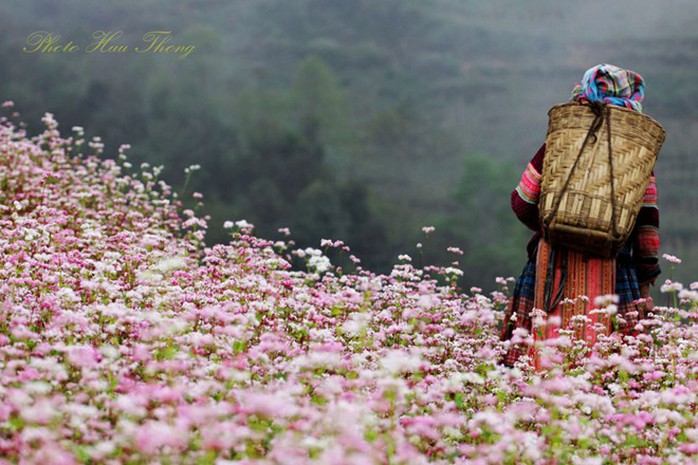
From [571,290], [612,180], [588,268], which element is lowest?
[571,290]

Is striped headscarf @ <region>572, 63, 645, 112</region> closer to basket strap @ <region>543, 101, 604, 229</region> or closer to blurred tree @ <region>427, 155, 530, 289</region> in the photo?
basket strap @ <region>543, 101, 604, 229</region>

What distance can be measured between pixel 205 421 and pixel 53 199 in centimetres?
673

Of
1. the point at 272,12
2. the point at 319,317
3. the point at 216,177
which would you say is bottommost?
the point at 319,317

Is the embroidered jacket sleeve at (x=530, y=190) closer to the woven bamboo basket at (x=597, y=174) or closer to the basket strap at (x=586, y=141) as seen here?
the woven bamboo basket at (x=597, y=174)

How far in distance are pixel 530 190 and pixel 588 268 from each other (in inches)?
26.2

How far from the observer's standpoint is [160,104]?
39.8m

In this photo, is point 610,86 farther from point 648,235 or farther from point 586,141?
point 648,235

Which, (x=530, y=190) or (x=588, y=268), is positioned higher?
(x=530, y=190)

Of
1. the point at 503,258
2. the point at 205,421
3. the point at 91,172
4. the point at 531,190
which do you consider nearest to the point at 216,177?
the point at 503,258

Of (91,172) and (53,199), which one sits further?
(91,172)

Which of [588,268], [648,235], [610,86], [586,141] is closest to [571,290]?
[588,268]

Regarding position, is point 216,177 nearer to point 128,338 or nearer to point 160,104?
point 160,104

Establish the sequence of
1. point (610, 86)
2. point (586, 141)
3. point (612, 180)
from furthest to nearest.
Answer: point (610, 86) < point (586, 141) < point (612, 180)

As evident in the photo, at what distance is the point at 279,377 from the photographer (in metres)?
4.03
